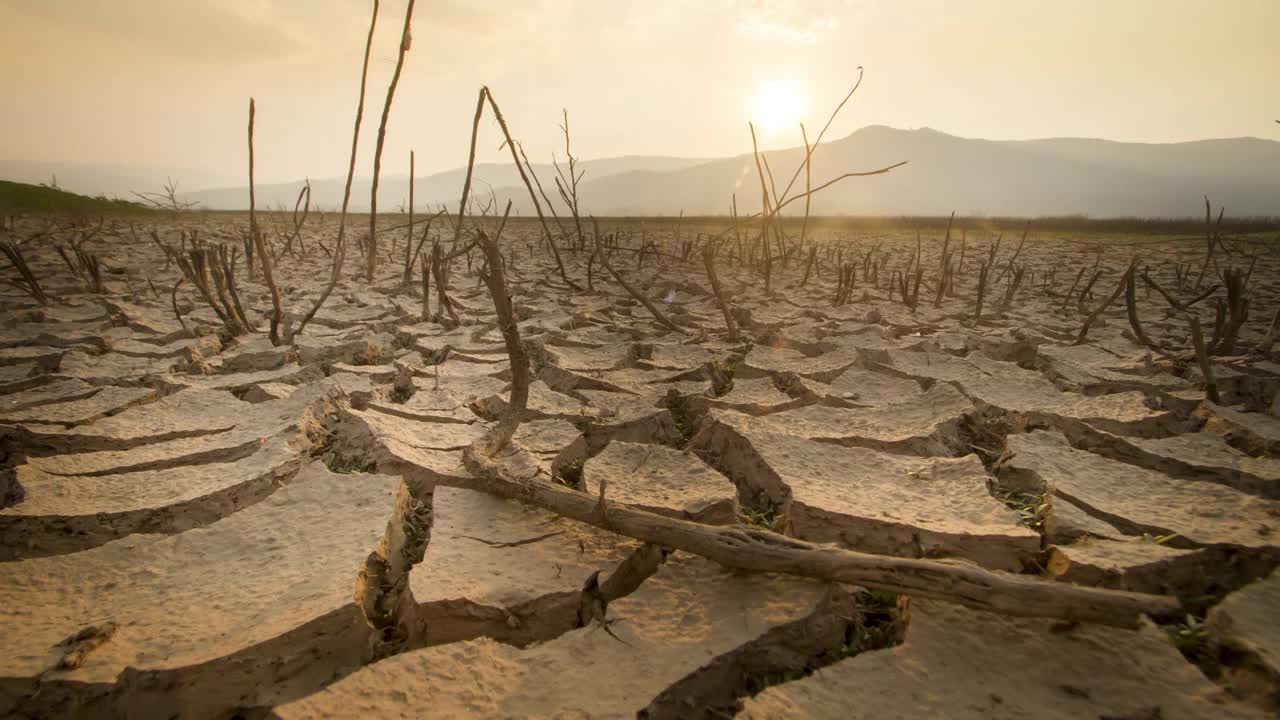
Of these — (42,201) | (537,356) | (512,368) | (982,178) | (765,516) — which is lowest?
(765,516)

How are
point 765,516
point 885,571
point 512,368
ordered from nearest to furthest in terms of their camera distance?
point 885,571
point 765,516
point 512,368

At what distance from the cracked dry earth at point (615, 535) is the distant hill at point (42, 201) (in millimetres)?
11756

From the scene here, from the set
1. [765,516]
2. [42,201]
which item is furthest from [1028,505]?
[42,201]

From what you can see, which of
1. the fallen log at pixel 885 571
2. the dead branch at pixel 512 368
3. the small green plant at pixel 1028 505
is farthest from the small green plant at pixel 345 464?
the small green plant at pixel 1028 505

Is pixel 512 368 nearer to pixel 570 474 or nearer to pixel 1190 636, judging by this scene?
pixel 570 474

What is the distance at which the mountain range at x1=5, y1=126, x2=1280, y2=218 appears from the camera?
117312 millimetres

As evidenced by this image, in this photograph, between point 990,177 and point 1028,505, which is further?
point 990,177

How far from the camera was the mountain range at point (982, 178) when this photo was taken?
11731 centimetres

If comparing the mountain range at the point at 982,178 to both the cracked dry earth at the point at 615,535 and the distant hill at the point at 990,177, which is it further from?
the cracked dry earth at the point at 615,535

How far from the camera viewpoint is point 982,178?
13450cm

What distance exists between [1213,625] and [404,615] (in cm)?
120

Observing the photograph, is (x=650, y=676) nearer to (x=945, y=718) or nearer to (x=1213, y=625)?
(x=945, y=718)

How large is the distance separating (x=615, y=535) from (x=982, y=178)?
163502mm

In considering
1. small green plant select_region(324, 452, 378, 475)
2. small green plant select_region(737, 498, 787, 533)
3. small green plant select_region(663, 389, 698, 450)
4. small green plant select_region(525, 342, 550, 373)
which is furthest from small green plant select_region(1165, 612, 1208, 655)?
small green plant select_region(525, 342, 550, 373)
